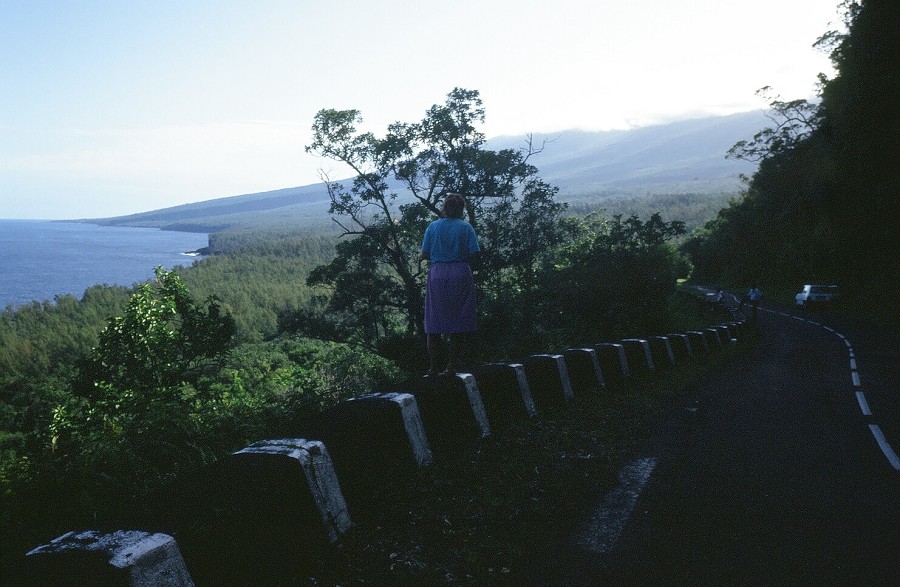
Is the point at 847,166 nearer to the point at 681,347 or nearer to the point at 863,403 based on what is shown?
the point at 681,347

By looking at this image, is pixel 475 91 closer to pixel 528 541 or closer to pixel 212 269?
pixel 528 541

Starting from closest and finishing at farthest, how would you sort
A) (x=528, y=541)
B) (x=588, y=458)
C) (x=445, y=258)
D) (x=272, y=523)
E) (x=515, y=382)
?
(x=272, y=523) → (x=528, y=541) → (x=588, y=458) → (x=445, y=258) → (x=515, y=382)

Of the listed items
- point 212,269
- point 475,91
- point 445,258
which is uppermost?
point 475,91

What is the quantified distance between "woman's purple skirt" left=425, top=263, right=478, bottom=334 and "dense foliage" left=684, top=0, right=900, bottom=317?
94.0 feet

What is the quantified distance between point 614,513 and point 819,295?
39.5m

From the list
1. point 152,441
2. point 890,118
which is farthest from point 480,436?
point 890,118

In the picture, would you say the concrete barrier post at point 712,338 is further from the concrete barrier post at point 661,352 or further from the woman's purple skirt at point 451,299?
the woman's purple skirt at point 451,299

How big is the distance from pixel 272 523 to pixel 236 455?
17.0 inches

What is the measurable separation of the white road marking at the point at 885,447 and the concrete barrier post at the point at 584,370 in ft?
10.2

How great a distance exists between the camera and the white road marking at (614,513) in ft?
10.6

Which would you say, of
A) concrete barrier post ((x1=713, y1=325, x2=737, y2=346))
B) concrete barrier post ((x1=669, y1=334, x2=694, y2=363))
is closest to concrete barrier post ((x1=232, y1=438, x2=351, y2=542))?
concrete barrier post ((x1=669, y1=334, x2=694, y2=363))

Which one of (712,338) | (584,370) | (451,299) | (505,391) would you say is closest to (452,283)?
(451,299)

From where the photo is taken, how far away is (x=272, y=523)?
3021 millimetres

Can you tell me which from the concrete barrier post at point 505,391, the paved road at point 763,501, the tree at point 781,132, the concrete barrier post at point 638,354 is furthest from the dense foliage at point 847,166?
the concrete barrier post at point 505,391
